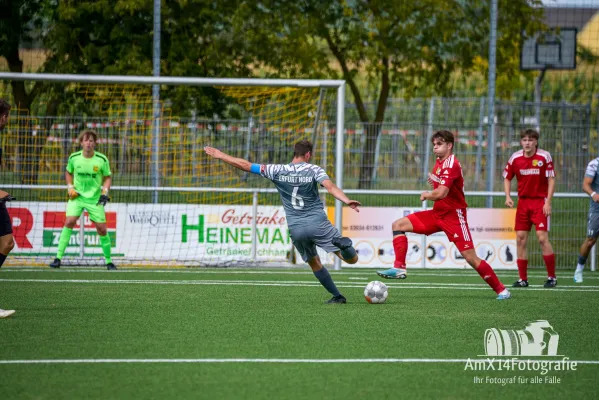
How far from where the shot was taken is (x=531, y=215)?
39.2ft

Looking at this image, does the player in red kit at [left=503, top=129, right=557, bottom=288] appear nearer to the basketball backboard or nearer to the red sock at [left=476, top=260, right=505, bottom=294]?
the red sock at [left=476, top=260, right=505, bottom=294]

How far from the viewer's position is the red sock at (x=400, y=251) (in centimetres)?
986

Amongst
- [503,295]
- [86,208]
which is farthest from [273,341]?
[86,208]

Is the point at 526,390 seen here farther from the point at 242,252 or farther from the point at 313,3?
the point at 313,3

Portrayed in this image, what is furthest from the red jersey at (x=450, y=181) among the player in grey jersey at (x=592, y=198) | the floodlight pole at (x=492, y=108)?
the floodlight pole at (x=492, y=108)

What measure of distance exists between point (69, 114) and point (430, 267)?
697 centimetres

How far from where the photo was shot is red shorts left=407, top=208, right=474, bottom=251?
32.4 feet

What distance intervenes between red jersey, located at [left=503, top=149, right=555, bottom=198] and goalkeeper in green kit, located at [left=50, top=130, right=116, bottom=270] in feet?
19.8

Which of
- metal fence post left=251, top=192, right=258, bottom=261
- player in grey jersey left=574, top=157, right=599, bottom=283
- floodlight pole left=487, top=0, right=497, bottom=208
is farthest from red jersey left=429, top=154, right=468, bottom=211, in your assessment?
floodlight pole left=487, top=0, right=497, bottom=208

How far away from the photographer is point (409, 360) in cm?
647

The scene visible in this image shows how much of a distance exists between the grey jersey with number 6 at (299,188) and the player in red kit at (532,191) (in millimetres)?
3558

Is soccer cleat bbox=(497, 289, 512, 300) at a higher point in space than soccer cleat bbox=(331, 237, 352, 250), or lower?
lower

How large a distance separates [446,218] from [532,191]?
2461mm

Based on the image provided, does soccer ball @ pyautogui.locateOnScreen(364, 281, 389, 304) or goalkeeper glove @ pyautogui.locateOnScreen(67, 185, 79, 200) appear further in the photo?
goalkeeper glove @ pyautogui.locateOnScreen(67, 185, 79, 200)
